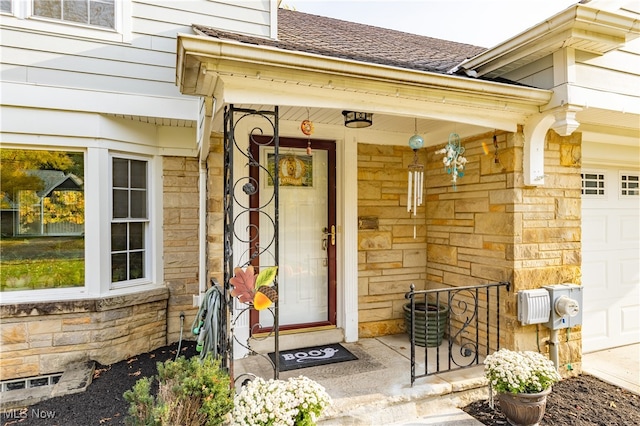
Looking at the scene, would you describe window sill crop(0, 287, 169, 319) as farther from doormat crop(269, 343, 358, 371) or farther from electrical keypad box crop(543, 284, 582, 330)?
electrical keypad box crop(543, 284, 582, 330)

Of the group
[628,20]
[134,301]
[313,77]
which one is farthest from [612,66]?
[134,301]

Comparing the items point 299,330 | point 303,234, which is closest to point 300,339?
point 299,330

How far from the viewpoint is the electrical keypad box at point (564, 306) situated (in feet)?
10.5

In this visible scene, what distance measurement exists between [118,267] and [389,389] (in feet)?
10.7

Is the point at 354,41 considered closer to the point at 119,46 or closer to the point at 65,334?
the point at 119,46

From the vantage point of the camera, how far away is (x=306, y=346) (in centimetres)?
375

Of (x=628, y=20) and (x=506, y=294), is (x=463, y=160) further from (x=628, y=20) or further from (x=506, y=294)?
(x=628, y=20)

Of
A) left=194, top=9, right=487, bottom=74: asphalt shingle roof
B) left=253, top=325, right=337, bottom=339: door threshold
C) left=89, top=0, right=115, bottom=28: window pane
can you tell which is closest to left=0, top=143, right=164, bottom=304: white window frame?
left=89, top=0, right=115, bottom=28: window pane

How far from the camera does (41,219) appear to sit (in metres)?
3.81

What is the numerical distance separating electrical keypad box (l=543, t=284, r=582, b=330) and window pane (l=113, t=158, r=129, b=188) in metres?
4.56

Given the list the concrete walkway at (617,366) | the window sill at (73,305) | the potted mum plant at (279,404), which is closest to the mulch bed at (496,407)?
the concrete walkway at (617,366)

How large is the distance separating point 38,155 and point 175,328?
8.15ft

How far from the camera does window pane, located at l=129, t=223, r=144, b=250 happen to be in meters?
4.26
